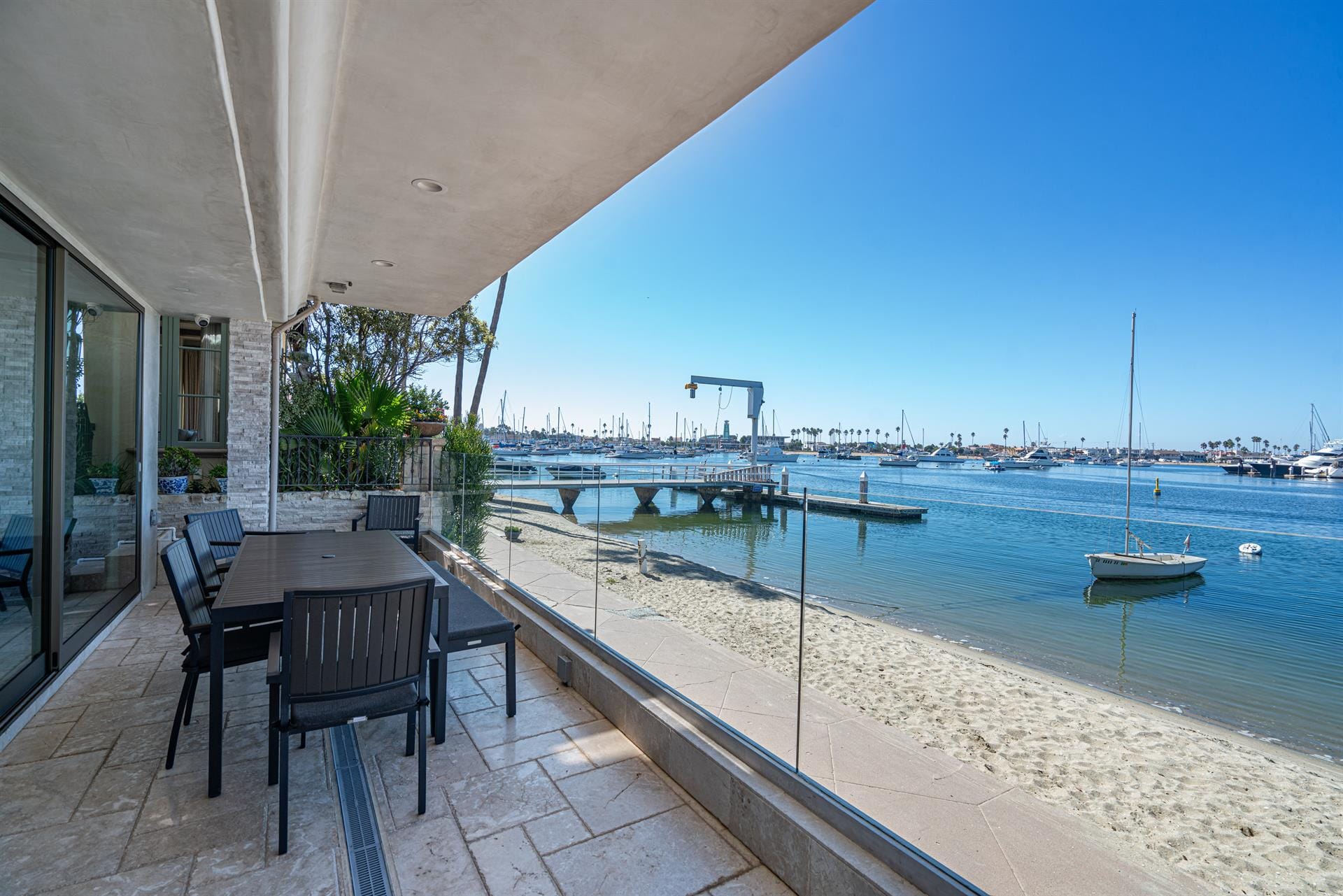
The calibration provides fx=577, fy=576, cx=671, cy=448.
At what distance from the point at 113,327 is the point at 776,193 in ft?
35.1

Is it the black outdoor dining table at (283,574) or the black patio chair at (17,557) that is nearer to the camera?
the black outdoor dining table at (283,574)

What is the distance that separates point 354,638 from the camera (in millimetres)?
2025

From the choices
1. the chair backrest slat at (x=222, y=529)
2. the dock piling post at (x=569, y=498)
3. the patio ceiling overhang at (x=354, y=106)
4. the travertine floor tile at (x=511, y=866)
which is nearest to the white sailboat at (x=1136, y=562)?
the patio ceiling overhang at (x=354, y=106)

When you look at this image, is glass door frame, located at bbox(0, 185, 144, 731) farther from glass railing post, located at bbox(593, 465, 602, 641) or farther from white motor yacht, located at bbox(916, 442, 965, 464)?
white motor yacht, located at bbox(916, 442, 965, 464)

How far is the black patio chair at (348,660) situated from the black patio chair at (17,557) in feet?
4.94

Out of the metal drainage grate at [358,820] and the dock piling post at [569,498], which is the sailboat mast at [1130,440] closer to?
the metal drainage grate at [358,820]

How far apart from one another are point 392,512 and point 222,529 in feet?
4.83

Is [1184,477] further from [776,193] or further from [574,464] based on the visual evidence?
[776,193]

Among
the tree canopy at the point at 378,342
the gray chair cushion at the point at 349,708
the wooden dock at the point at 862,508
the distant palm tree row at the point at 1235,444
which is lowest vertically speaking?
the gray chair cushion at the point at 349,708

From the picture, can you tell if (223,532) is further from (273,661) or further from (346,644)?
(346,644)

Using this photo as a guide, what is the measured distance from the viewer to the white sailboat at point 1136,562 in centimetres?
140

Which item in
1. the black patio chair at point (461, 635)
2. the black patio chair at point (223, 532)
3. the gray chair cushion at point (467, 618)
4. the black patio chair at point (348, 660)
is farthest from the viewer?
the black patio chair at point (223, 532)

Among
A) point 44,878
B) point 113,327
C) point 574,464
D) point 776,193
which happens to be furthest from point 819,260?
point 44,878

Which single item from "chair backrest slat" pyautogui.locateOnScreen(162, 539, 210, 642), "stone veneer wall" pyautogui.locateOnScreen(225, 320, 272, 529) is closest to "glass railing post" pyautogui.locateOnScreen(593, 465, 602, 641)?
"chair backrest slat" pyautogui.locateOnScreen(162, 539, 210, 642)
